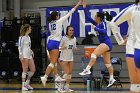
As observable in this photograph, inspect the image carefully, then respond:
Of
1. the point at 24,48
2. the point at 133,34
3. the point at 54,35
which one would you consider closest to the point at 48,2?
the point at 24,48

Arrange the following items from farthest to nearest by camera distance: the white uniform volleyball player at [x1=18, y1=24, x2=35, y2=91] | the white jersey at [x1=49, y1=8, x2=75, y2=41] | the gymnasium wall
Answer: the gymnasium wall, the white uniform volleyball player at [x1=18, y1=24, x2=35, y2=91], the white jersey at [x1=49, y1=8, x2=75, y2=41]

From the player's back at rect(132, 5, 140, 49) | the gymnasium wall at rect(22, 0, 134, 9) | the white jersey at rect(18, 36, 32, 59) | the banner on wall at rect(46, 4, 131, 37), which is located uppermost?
the gymnasium wall at rect(22, 0, 134, 9)

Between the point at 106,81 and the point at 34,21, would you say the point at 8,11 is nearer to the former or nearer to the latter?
the point at 34,21

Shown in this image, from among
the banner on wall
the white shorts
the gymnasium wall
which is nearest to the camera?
the white shorts

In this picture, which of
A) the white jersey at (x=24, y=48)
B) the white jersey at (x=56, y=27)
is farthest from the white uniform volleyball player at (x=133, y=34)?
the white jersey at (x=24, y=48)

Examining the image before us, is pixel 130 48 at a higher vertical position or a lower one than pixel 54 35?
lower

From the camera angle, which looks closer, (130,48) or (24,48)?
(130,48)

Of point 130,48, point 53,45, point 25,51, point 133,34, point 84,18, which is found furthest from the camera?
point 84,18

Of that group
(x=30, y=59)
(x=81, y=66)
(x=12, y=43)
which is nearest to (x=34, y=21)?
(x=12, y=43)

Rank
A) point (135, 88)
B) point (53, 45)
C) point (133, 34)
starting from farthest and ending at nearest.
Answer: point (53, 45)
point (133, 34)
point (135, 88)

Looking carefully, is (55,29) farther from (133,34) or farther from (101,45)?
(133,34)

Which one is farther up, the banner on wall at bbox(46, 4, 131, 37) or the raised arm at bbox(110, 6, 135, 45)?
the banner on wall at bbox(46, 4, 131, 37)

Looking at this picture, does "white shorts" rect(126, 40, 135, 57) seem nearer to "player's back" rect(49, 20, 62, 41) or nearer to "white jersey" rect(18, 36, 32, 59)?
"player's back" rect(49, 20, 62, 41)

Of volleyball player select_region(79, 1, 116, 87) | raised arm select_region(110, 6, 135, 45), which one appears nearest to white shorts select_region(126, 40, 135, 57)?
raised arm select_region(110, 6, 135, 45)
